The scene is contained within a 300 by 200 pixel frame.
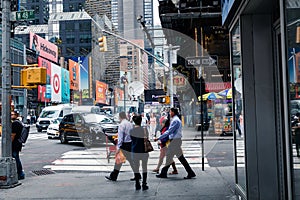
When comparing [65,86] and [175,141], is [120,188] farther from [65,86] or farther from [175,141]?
[65,86]

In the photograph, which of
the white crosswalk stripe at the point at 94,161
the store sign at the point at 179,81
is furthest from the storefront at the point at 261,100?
the store sign at the point at 179,81

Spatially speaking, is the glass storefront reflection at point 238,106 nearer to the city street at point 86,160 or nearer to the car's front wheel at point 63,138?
the city street at point 86,160

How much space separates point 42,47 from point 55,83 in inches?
260

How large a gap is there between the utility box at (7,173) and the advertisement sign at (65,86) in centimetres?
6379

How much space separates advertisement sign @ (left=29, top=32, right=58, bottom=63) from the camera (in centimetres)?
6373

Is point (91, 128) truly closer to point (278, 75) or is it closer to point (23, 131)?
point (23, 131)

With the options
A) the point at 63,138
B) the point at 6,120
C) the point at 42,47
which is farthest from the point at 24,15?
the point at 42,47

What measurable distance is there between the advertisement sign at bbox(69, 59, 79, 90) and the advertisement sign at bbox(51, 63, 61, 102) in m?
8.20

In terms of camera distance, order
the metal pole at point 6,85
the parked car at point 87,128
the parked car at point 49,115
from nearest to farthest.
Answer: the metal pole at point 6,85 < the parked car at point 87,128 < the parked car at point 49,115

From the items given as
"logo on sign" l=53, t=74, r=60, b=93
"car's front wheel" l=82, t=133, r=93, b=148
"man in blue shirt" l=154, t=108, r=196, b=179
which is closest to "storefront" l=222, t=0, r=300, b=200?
"man in blue shirt" l=154, t=108, r=196, b=179

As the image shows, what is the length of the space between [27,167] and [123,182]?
14.5ft

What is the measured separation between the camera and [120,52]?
Answer: 20.3m

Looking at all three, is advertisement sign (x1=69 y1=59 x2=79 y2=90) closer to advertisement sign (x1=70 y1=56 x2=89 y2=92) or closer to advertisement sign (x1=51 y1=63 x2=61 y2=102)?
advertisement sign (x1=70 y1=56 x2=89 y2=92)

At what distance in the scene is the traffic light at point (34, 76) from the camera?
867 cm
